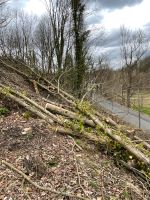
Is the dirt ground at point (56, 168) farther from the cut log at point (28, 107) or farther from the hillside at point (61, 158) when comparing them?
the cut log at point (28, 107)

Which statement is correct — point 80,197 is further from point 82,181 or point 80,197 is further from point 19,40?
point 19,40

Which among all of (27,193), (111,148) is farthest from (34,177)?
(111,148)

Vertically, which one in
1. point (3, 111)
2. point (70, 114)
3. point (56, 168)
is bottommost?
point (56, 168)

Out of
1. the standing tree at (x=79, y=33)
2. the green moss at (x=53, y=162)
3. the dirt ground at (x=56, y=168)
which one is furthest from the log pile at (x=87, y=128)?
the standing tree at (x=79, y=33)

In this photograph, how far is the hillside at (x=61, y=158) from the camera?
5777mm

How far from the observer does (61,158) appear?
651 cm

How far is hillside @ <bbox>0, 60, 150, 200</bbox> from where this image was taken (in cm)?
578

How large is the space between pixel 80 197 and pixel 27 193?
0.88m

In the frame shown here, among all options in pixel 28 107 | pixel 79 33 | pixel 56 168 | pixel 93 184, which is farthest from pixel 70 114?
pixel 79 33

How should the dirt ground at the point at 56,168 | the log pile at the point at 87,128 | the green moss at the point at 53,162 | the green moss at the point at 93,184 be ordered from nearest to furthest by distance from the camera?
the dirt ground at the point at 56,168, the green moss at the point at 93,184, the green moss at the point at 53,162, the log pile at the point at 87,128

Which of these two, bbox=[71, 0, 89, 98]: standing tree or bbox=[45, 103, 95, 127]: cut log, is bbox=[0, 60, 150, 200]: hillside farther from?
bbox=[71, 0, 89, 98]: standing tree

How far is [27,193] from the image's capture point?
18.3ft

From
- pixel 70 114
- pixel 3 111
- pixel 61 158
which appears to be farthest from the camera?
pixel 70 114

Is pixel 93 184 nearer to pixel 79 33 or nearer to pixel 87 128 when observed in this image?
pixel 87 128
